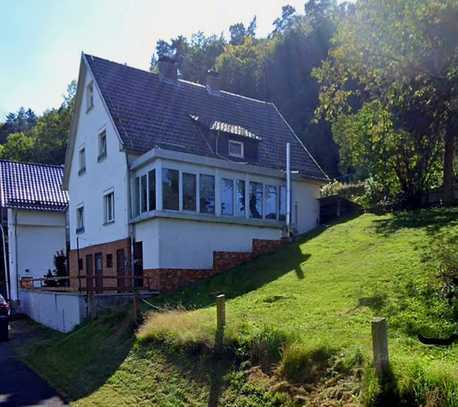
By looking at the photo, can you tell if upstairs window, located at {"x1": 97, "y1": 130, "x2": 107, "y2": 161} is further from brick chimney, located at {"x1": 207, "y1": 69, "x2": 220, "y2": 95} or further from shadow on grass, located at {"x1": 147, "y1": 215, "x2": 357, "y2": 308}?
shadow on grass, located at {"x1": 147, "y1": 215, "x2": 357, "y2": 308}

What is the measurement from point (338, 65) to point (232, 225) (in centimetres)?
→ 734

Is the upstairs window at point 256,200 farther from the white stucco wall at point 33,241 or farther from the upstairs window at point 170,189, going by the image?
the white stucco wall at point 33,241

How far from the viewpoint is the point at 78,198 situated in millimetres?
25344

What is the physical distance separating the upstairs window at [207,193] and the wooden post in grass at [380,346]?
44.3ft

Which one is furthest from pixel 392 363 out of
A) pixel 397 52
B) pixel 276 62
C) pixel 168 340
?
pixel 276 62

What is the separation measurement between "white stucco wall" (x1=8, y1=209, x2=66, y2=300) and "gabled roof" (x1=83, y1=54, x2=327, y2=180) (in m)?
11.3

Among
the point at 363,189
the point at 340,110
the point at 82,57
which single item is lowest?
the point at 363,189

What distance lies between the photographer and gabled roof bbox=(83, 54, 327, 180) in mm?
20438

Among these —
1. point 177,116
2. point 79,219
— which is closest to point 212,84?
point 177,116

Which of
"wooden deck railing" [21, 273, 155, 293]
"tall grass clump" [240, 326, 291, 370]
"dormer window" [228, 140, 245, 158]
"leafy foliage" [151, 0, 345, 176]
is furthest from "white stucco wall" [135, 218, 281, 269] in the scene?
"leafy foliage" [151, 0, 345, 176]

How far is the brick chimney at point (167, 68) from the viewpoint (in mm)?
24734

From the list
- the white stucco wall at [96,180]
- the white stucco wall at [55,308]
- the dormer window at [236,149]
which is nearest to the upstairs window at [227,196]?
the dormer window at [236,149]

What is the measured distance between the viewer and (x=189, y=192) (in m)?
18.2

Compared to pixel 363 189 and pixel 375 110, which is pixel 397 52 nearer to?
pixel 375 110
